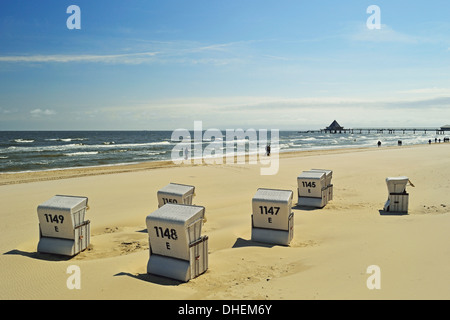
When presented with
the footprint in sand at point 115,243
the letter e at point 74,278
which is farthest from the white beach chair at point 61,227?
the letter e at point 74,278

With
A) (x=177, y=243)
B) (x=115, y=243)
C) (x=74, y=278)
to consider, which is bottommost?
(x=115, y=243)

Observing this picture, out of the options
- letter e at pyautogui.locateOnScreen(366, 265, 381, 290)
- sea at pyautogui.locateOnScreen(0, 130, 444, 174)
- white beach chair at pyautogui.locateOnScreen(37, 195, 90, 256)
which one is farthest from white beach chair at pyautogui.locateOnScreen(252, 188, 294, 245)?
sea at pyautogui.locateOnScreen(0, 130, 444, 174)

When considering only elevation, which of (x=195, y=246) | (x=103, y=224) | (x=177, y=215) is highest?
(x=177, y=215)

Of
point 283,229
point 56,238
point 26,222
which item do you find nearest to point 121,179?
point 26,222

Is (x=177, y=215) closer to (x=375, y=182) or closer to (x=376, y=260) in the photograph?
(x=376, y=260)

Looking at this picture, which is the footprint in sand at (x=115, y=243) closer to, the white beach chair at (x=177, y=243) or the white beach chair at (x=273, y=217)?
the white beach chair at (x=177, y=243)

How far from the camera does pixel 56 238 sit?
8.98m

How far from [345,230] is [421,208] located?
5019 millimetres

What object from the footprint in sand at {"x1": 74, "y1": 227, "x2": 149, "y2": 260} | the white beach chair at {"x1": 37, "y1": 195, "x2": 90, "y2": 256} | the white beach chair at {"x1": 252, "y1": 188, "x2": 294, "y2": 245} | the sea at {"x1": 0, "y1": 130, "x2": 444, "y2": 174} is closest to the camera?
the white beach chair at {"x1": 37, "y1": 195, "x2": 90, "y2": 256}

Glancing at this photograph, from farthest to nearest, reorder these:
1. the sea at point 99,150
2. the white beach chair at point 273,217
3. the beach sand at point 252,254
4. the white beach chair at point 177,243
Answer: the sea at point 99,150 < the white beach chair at point 273,217 < the white beach chair at point 177,243 < the beach sand at point 252,254

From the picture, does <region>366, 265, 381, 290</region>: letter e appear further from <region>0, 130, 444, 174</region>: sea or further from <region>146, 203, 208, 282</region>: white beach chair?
<region>0, 130, 444, 174</region>: sea

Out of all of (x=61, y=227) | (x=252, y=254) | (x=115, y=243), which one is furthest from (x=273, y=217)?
(x=61, y=227)

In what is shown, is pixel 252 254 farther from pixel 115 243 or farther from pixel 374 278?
pixel 115 243
